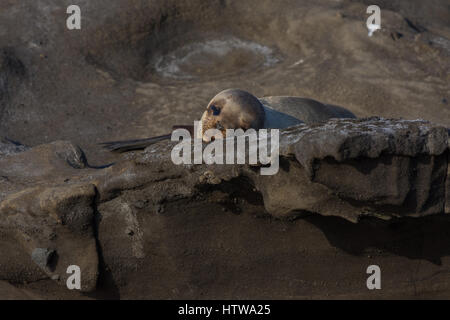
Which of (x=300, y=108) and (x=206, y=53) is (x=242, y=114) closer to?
(x=300, y=108)

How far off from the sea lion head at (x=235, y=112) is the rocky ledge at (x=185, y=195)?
763 millimetres

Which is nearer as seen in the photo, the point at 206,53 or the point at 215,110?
the point at 215,110

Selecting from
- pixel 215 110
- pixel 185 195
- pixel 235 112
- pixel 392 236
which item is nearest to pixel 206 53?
pixel 215 110

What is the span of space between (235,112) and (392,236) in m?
1.43

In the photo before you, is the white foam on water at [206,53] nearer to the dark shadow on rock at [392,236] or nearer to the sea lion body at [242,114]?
the sea lion body at [242,114]

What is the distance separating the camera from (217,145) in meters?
2.99

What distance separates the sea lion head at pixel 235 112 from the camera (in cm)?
386

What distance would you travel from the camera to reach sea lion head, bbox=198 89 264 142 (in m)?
3.86

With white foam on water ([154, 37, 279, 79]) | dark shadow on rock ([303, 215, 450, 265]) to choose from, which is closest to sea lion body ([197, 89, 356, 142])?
dark shadow on rock ([303, 215, 450, 265])

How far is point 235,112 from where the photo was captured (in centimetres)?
386

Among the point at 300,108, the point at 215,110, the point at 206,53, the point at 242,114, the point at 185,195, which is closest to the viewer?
the point at 185,195

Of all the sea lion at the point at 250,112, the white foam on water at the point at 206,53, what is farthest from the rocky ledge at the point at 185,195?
the white foam on water at the point at 206,53

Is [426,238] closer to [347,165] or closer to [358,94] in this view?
[347,165]

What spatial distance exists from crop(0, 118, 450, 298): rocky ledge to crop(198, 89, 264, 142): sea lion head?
76cm
